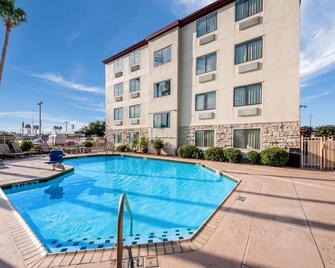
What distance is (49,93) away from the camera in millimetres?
34875

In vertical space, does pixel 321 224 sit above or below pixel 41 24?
below

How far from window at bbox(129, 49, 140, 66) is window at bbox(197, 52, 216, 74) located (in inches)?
330

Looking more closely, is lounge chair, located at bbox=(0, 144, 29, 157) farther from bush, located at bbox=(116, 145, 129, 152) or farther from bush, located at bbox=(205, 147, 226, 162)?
bush, located at bbox=(205, 147, 226, 162)

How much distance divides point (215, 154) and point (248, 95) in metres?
4.91

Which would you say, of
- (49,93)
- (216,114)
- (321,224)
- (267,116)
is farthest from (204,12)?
(49,93)

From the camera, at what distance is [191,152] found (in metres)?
15.3

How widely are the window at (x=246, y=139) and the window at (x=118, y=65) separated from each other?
16.8 m

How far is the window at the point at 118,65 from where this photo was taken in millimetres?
23219

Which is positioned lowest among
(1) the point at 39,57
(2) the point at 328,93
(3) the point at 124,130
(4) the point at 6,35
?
(3) the point at 124,130

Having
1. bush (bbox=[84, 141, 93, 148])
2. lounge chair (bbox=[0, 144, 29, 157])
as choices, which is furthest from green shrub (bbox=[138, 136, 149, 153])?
lounge chair (bbox=[0, 144, 29, 157])

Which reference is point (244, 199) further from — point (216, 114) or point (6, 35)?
point (6, 35)

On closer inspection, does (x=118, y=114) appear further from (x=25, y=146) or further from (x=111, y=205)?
(x=111, y=205)

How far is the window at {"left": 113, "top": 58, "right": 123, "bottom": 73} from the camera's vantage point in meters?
23.2

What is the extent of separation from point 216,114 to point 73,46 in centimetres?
1635
